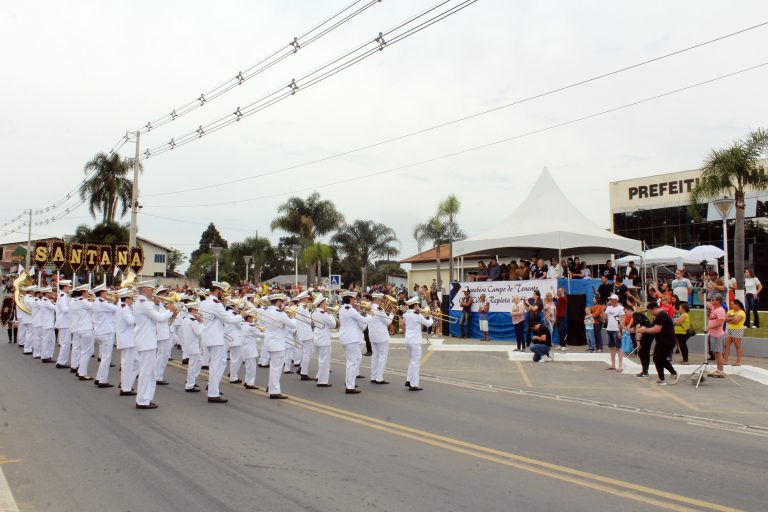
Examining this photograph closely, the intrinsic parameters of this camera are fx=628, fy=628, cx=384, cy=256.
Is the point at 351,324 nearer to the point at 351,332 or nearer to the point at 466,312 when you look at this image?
the point at 351,332

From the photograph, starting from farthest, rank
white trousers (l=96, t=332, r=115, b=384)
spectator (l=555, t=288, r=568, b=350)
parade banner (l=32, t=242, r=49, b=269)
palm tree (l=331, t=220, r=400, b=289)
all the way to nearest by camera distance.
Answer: palm tree (l=331, t=220, r=400, b=289) → parade banner (l=32, t=242, r=49, b=269) → spectator (l=555, t=288, r=568, b=350) → white trousers (l=96, t=332, r=115, b=384)

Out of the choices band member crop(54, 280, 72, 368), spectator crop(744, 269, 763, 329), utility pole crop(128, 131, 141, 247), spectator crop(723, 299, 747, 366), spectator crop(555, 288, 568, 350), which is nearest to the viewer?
spectator crop(723, 299, 747, 366)

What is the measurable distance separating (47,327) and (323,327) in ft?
28.6

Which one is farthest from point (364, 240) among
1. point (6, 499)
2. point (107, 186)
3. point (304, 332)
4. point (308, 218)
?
point (6, 499)

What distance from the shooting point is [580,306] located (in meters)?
19.2

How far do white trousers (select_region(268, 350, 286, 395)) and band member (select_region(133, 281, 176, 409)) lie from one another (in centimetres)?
187

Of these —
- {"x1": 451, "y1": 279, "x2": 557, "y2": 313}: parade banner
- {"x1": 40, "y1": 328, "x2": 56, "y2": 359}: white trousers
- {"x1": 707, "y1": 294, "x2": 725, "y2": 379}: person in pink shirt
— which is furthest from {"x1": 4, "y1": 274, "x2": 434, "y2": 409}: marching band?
{"x1": 451, "y1": 279, "x2": 557, "y2": 313}: parade banner

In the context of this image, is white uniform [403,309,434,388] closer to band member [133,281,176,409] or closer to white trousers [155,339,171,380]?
band member [133,281,176,409]

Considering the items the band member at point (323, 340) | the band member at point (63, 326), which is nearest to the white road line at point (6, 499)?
the band member at point (323, 340)

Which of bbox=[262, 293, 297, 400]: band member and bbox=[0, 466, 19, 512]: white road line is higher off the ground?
bbox=[262, 293, 297, 400]: band member

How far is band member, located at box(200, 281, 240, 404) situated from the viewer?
33.8ft

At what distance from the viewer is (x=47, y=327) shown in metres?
16.7

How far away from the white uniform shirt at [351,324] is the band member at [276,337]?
3.22 ft

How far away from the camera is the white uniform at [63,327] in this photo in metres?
15.3
